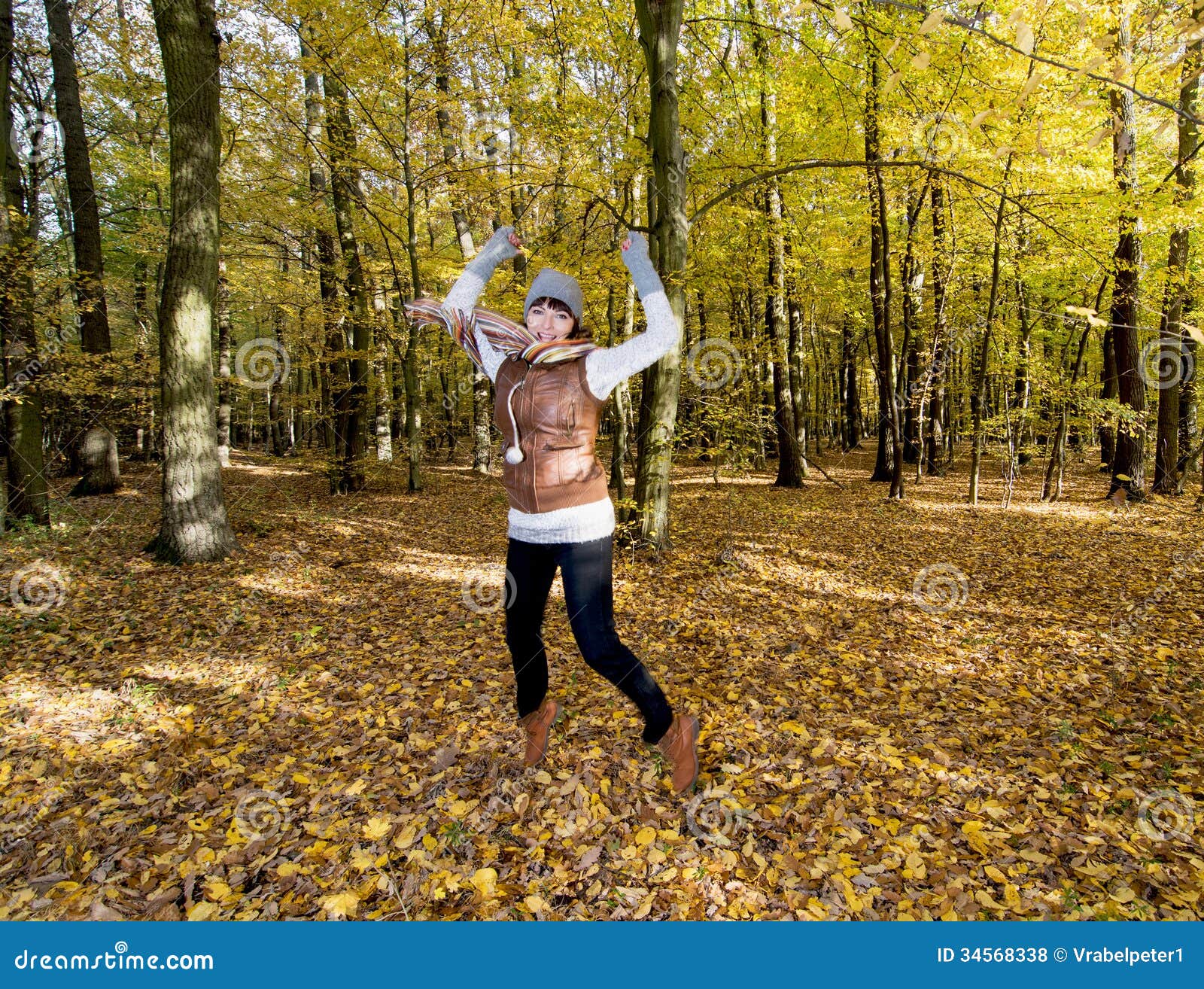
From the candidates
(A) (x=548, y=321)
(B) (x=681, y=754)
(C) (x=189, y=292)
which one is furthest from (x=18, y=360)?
(B) (x=681, y=754)

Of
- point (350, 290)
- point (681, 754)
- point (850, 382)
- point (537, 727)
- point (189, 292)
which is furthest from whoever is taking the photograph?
point (850, 382)

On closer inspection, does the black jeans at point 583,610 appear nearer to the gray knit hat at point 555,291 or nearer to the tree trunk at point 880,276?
the gray knit hat at point 555,291

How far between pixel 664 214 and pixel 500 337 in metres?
4.65

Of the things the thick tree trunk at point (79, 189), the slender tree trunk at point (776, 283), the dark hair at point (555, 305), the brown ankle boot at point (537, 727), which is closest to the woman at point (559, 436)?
the dark hair at point (555, 305)

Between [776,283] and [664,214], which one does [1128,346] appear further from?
[664,214]

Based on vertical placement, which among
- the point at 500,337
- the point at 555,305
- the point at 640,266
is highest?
→ the point at 640,266

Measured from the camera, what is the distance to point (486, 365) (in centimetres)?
284

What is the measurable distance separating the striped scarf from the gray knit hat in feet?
0.39

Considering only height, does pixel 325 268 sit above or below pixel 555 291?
above

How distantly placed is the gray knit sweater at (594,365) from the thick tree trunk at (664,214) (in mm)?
3838

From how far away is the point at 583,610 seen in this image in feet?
8.88

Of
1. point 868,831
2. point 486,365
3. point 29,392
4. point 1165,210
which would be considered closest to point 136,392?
point 29,392

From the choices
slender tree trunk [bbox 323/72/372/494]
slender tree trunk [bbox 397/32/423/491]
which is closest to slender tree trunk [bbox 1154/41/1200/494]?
slender tree trunk [bbox 397/32/423/491]

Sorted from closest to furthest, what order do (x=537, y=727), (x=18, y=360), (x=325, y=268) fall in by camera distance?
(x=537, y=727) < (x=18, y=360) < (x=325, y=268)
